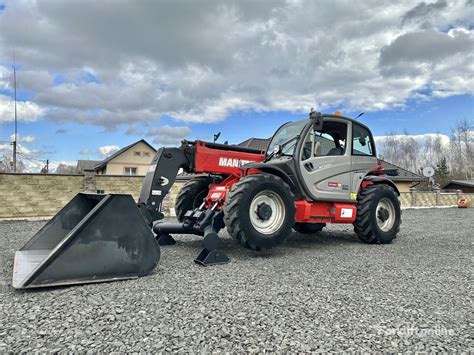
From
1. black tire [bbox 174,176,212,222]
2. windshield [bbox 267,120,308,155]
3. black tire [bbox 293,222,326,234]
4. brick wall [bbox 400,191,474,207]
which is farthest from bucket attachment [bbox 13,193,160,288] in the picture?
brick wall [bbox 400,191,474,207]

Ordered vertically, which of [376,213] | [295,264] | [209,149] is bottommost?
[295,264]

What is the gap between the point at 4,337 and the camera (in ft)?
7.67

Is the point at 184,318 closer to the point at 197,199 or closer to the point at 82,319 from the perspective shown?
A: the point at 82,319

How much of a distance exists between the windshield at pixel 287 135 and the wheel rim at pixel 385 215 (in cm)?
236

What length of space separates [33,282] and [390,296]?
3.46 m

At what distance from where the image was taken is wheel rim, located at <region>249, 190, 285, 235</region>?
500 centimetres

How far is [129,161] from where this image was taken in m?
34.6

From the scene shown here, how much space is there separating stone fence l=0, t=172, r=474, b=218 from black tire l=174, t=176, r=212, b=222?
590 centimetres

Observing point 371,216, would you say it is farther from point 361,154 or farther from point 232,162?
point 232,162

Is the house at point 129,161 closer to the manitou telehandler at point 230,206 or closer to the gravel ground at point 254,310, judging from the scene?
the manitou telehandler at point 230,206

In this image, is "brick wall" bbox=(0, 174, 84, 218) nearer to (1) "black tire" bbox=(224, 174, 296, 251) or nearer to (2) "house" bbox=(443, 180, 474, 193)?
(1) "black tire" bbox=(224, 174, 296, 251)

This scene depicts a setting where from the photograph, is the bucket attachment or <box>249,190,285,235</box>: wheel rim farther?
<box>249,190,285,235</box>: wheel rim

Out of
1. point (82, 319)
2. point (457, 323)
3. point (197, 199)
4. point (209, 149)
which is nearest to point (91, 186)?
point (197, 199)

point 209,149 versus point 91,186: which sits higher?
point 209,149
